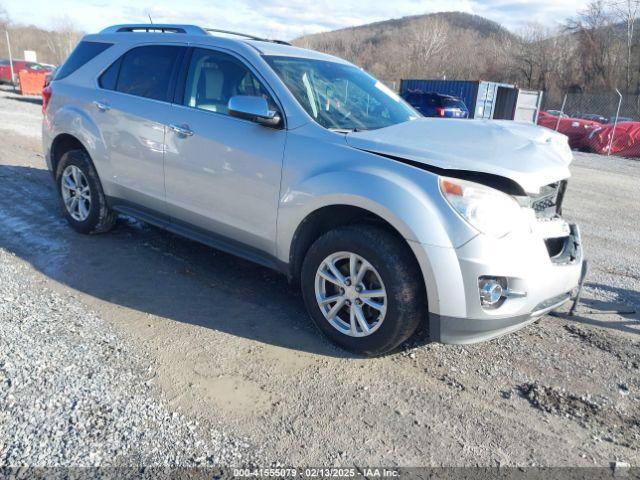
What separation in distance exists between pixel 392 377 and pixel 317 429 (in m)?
0.69

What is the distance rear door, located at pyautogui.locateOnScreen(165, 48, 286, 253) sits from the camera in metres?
3.66

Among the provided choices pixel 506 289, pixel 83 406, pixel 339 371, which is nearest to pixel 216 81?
pixel 339 371

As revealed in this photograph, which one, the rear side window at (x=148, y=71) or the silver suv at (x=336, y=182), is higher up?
the rear side window at (x=148, y=71)

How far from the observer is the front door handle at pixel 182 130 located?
4.07m

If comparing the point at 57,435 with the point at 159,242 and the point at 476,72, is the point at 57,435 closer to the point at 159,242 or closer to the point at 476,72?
the point at 159,242

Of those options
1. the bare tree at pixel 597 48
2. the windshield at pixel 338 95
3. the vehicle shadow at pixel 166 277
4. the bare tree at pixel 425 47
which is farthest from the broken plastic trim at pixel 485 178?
the bare tree at pixel 425 47

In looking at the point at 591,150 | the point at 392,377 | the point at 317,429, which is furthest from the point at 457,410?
the point at 591,150

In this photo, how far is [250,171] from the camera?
3695 millimetres

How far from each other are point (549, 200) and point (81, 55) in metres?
4.57

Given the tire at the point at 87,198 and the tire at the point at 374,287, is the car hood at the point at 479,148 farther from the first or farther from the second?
the tire at the point at 87,198

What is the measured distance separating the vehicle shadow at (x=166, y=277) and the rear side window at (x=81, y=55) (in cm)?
158

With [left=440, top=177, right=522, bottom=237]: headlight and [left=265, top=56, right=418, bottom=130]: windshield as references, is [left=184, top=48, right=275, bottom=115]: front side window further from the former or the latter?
[left=440, top=177, right=522, bottom=237]: headlight

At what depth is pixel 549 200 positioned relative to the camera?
3.47 metres

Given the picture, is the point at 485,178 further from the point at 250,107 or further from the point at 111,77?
the point at 111,77
